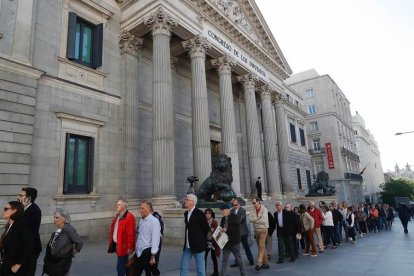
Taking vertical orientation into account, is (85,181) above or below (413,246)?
above

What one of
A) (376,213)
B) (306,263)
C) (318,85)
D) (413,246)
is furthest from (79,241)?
(318,85)

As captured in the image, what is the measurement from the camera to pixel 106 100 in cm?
1424

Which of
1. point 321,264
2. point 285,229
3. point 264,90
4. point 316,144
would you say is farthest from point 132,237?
point 316,144

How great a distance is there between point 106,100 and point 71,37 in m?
3.22

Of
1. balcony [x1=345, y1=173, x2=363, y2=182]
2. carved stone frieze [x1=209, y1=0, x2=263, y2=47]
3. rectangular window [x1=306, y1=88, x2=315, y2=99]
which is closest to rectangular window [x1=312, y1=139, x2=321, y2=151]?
balcony [x1=345, y1=173, x2=363, y2=182]

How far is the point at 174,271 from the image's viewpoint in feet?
22.9

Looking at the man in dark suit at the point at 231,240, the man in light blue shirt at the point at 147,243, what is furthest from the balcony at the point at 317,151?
the man in light blue shirt at the point at 147,243

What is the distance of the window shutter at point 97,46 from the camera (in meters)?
14.0

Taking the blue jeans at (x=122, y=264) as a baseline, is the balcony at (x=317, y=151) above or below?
above

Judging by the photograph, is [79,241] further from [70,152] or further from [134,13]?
[134,13]

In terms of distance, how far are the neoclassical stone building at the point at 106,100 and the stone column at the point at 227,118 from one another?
7 centimetres

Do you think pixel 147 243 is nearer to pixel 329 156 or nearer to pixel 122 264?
pixel 122 264

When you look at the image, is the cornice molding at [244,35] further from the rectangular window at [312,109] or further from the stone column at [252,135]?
the rectangular window at [312,109]

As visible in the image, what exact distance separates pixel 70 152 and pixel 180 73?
10.1m
